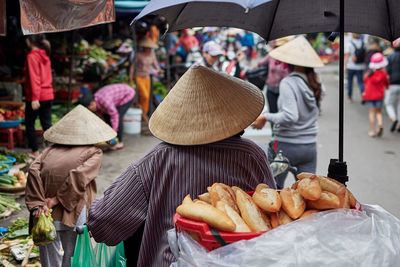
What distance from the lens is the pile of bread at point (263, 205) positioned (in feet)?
6.24

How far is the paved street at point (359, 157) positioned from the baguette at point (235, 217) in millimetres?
4445

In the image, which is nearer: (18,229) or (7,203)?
(18,229)

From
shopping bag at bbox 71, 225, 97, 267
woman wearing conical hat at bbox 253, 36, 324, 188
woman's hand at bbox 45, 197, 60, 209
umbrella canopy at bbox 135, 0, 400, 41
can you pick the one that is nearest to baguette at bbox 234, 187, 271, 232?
shopping bag at bbox 71, 225, 97, 267

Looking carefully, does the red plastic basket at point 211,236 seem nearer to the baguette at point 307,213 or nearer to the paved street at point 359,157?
the baguette at point 307,213

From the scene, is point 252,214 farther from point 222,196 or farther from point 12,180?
point 12,180

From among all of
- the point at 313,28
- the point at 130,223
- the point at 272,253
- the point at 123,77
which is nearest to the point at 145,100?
the point at 123,77

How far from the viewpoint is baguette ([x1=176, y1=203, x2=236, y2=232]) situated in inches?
73.2

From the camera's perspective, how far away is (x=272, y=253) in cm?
177

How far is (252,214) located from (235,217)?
0.25 ft

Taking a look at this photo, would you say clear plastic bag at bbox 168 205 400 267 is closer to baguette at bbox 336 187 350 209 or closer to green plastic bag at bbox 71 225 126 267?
baguette at bbox 336 187 350 209

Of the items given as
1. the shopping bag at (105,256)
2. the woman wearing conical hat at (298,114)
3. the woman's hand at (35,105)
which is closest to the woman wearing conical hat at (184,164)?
the shopping bag at (105,256)

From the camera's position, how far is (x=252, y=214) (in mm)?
1973

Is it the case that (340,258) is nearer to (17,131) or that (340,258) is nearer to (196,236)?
(196,236)

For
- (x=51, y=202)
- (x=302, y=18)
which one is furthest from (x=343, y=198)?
(x=51, y=202)
